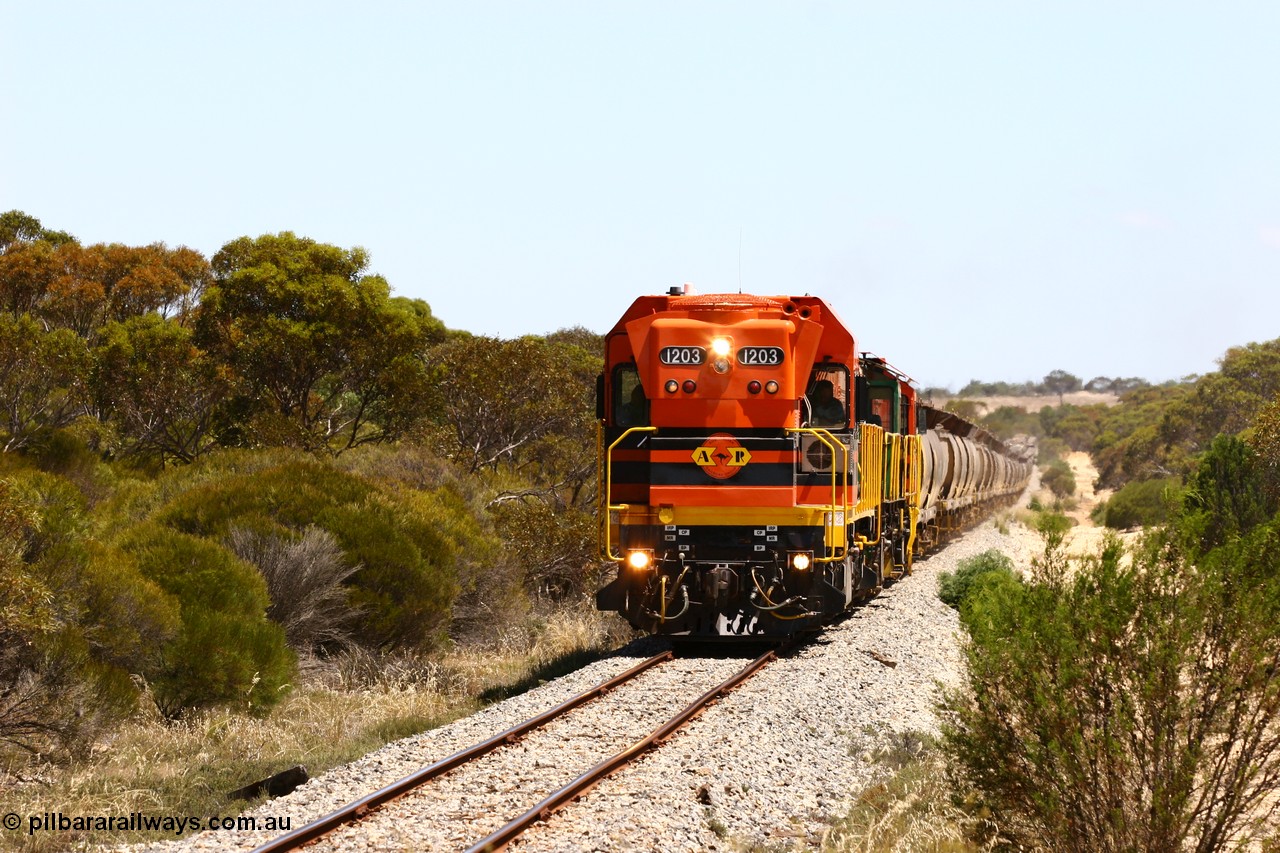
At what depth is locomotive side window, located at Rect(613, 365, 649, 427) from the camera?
15.6m

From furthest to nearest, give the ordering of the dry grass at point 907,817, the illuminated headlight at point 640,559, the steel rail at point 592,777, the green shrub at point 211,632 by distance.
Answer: the illuminated headlight at point 640,559
the green shrub at point 211,632
the dry grass at point 907,817
the steel rail at point 592,777

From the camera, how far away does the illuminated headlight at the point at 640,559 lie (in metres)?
15.0

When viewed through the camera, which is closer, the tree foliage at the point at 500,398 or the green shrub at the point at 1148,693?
the green shrub at the point at 1148,693

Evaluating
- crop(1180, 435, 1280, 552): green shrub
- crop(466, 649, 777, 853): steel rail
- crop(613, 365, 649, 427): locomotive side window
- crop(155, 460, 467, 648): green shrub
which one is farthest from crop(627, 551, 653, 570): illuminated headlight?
crop(1180, 435, 1280, 552): green shrub

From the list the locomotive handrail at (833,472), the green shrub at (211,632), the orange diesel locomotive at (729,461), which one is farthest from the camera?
the orange diesel locomotive at (729,461)

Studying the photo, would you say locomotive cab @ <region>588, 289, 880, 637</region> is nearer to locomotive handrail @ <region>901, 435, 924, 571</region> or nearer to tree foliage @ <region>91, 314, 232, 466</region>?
locomotive handrail @ <region>901, 435, 924, 571</region>

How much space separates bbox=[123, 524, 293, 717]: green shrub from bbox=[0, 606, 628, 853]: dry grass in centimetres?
28

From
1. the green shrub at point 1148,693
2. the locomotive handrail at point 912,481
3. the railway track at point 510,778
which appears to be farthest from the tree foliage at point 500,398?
the green shrub at point 1148,693

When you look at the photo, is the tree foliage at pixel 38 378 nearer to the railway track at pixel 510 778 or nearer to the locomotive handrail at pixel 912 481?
the locomotive handrail at pixel 912 481

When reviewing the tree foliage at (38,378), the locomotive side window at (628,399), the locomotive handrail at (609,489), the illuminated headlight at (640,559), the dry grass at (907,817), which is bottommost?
the dry grass at (907,817)

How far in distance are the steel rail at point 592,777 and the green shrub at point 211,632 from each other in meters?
4.33

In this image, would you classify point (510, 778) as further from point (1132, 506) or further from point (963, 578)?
point (1132, 506)

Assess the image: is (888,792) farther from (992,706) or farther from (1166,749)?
(1166,749)

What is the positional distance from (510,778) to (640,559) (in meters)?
5.45
